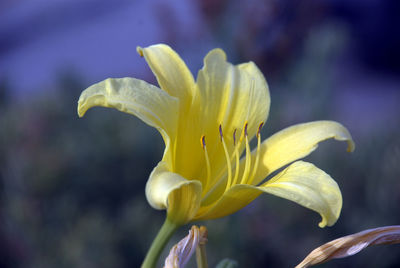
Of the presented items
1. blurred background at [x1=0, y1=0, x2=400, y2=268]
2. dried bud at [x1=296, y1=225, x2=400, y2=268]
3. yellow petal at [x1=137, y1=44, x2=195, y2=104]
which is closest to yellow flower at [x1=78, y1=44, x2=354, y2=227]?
yellow petal at [x1=137, y1=44, x2=195, y2=104]

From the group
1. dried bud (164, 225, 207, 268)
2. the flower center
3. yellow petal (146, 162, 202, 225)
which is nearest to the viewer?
yellow petal (146, 162, 202, 225)

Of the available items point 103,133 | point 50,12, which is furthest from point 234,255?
point 50,12

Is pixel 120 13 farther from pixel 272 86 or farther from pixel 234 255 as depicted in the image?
pixel 234 255

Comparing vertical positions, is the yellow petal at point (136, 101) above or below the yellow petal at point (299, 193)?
above

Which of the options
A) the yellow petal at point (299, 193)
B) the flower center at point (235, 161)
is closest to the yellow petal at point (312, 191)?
the yellow petal at point (299, 193)

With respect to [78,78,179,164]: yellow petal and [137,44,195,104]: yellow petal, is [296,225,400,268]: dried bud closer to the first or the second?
[78,78,179,164]: yellow petal

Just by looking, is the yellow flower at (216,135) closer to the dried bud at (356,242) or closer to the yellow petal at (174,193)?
the yellow petal at (174,193)
